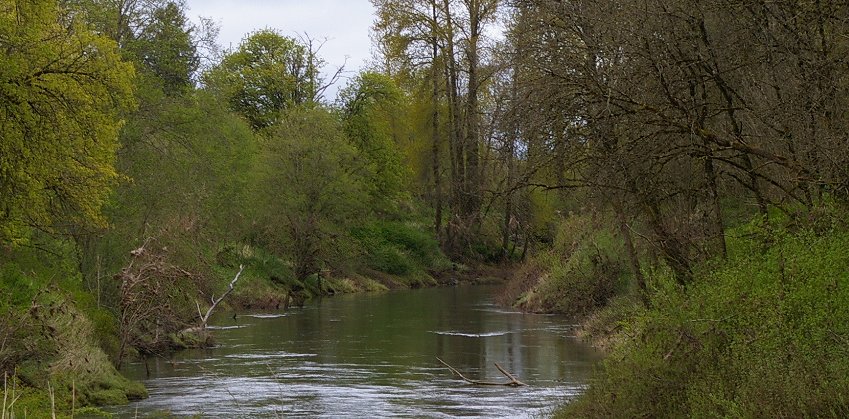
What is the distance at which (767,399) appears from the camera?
405 inches

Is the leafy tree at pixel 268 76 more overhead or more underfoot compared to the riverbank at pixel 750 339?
more overhead

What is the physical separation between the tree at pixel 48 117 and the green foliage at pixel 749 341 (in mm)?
10261

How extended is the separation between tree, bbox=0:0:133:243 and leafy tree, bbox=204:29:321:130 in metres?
41.6

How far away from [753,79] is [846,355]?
488cm

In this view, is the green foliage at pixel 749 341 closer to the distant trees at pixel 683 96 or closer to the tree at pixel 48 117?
the distant trees at pixel 683 96

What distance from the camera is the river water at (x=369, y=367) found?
62.2 ft

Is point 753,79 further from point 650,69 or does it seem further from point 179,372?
point 179,372

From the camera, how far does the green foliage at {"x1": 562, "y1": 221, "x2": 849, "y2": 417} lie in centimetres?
1026

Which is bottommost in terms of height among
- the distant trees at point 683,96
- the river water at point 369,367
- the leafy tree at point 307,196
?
the river water at point 369,367

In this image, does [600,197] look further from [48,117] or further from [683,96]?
[48,117]

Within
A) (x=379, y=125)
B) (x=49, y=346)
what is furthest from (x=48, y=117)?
(x=379, y=125)

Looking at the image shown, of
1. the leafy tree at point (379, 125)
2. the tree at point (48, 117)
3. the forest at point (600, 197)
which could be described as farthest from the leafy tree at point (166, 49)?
the tree at point (48, 117)

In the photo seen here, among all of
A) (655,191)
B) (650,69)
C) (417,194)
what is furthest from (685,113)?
(417,194)

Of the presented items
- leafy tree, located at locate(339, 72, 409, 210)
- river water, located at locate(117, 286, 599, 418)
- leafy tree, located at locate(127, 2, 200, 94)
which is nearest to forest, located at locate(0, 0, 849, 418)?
river water, located at locate(117, 286, 599, 418)
